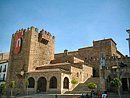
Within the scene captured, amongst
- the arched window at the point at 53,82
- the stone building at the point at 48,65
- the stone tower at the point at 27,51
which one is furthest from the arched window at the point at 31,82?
the arched window at the point at 53,82

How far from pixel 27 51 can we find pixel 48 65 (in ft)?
15.5

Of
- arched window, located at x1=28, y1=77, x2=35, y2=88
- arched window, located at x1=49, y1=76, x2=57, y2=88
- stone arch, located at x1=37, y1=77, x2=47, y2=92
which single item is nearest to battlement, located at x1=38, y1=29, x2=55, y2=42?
arched window, located at x1=28, y1=77, x2=35, y2=88

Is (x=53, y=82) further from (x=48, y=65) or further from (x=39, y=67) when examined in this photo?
(x=39, y=67)

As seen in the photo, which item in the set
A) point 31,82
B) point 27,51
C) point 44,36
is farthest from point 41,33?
point 31,82

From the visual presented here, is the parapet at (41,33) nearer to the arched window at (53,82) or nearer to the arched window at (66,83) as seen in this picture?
the arched window at (53,82)

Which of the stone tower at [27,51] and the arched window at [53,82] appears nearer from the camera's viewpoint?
the arched window at [53,82]

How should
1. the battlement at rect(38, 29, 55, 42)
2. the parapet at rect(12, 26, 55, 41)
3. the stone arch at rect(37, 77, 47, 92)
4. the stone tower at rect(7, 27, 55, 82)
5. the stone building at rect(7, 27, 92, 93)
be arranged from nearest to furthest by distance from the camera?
the stone building at rect(7, 27, 92, 93) < the stone arch at rect(37, 77, 47, 92) < the stone tower at rect(7, 27, 55, 82) < the parapet at rect(12, 26, 55, 41) < the battlement at rect(38, 29, 55, 42)

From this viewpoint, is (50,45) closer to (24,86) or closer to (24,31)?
(24,31)

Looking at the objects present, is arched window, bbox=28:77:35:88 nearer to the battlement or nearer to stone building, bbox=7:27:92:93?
stone building, bbox=7:27:92:93

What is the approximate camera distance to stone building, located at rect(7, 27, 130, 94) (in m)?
27.8

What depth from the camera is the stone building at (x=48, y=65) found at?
1095 inches

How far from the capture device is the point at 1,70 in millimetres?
39906

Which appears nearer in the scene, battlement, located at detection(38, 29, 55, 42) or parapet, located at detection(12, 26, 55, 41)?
parapet, located at detection(12, 26, 55, 41)

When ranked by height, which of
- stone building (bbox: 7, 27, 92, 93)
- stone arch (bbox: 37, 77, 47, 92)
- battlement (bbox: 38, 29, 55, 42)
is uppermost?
battlement (bbox: 38, 29, 55, 42)
